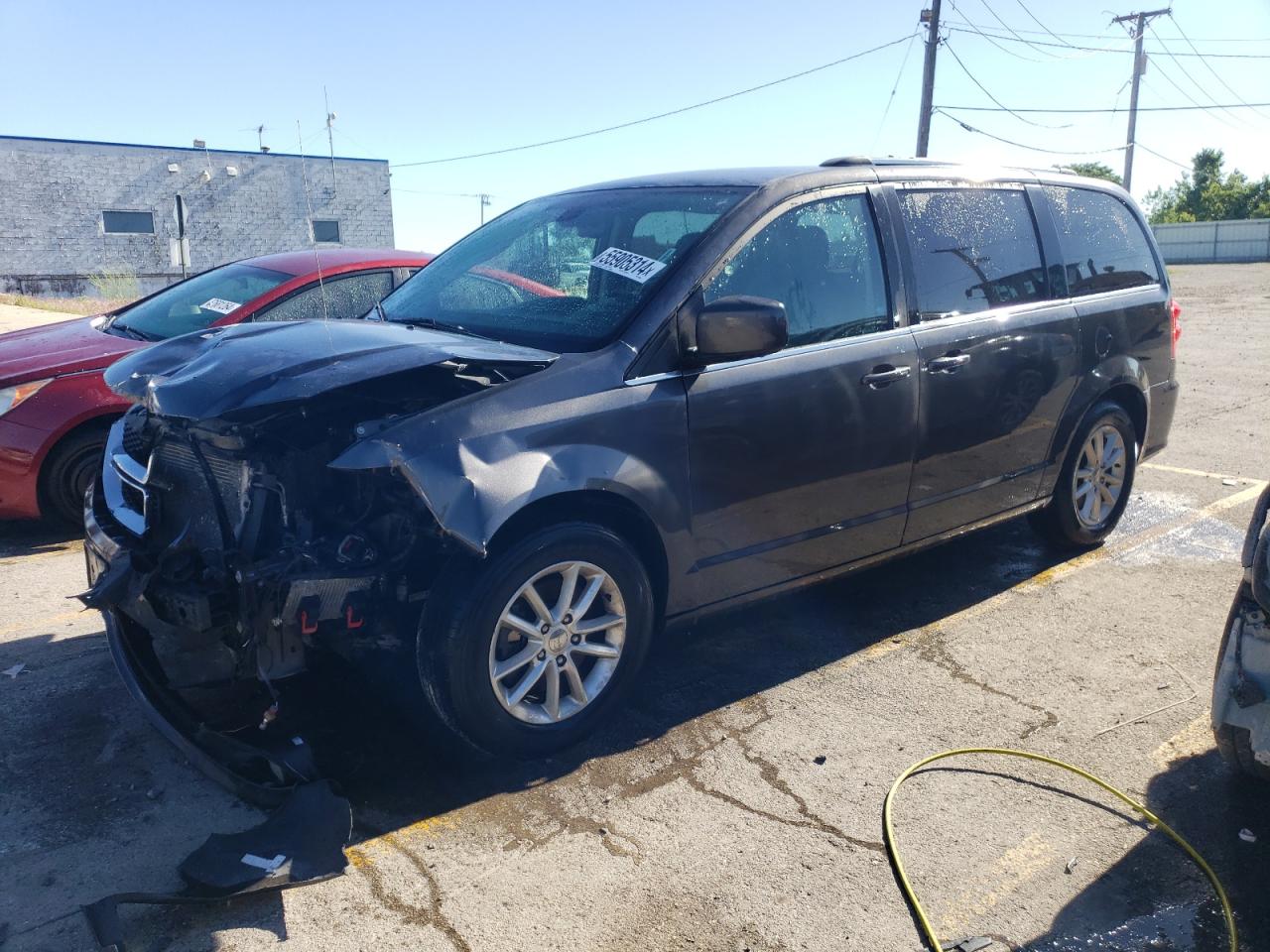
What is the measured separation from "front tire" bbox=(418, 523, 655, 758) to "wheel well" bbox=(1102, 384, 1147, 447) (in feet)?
10.7

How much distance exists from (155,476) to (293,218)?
122 feet

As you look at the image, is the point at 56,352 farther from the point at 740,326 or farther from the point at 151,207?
the point at 151,207

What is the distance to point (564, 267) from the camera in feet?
13.5

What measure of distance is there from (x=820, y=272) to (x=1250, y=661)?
2034 millimetres

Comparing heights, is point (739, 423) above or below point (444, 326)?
below

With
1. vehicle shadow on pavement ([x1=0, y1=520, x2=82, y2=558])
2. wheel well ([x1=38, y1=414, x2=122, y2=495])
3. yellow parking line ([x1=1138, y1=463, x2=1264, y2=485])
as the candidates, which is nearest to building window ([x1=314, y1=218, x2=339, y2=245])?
vehicle shadow on pavement ([x1=0, y1=520, x2=82, y2=558])

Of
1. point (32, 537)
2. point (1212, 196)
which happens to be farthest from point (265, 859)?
point (1212, 196)

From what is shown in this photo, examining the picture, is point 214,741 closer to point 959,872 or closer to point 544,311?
point 544,311

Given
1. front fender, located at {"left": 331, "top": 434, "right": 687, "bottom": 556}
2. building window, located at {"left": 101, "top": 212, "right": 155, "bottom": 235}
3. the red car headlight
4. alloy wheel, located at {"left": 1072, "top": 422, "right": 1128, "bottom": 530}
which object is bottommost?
alloy wheel, located at {"left": 1072, "top": 422, "right": 1128, "bottom": 530}

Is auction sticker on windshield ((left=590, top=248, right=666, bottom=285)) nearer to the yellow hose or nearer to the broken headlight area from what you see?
the broken headlight area

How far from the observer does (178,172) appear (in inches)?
1449

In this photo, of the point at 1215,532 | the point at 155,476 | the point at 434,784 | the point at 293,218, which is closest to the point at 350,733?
the point at 434,784

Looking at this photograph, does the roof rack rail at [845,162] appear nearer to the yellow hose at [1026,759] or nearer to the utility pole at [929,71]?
the yellow hose at [1026,759]

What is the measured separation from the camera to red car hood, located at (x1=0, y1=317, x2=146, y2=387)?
5547 millimetres
